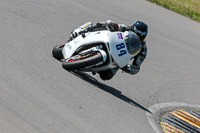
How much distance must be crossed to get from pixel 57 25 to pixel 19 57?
3244 millimetres

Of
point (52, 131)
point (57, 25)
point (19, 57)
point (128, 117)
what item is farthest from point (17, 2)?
point (52, 131)

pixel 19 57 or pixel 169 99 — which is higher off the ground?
pixel 19 57

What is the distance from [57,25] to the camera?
10.8 meters

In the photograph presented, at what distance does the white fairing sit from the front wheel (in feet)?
0.45

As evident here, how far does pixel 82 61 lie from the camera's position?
7449mm

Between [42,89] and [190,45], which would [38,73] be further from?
[190,45]

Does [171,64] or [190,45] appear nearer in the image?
[171,64]

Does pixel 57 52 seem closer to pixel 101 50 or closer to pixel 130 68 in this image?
pixel 101 50

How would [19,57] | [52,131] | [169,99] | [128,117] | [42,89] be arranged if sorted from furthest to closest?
[169,99] < [19,57] < [128,117] < [42,89] < [52,131]

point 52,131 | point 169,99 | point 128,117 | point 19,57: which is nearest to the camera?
point 52,131

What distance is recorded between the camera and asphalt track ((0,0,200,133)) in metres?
5.97

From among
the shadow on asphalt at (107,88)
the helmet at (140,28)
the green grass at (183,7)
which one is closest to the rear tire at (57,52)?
the shadow on asphalt at (107,88)

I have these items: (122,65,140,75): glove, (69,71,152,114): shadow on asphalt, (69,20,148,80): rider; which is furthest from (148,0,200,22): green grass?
(69,71,152,114): shadow on asphalt

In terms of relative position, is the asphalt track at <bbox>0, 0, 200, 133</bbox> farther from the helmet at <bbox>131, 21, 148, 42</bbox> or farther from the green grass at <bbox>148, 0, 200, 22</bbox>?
the green grass at <bbox>148, 0, 200, 22</bbox>
